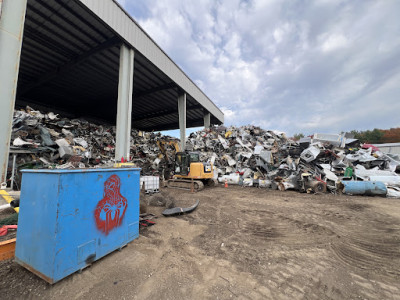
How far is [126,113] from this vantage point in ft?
30.5

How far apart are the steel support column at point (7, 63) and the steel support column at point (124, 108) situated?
13.4 feet

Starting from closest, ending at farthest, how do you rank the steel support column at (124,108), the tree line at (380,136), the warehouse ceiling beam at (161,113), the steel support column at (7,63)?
the steel support column at (7,63), the steel support column at (124,108), the warehouse ceiling beam at (161,113), the tree line at (380,136)

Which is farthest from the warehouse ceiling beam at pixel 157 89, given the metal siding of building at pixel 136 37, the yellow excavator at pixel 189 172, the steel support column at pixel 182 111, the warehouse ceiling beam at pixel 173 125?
the warehouse ceiling beam at pixel 173 125

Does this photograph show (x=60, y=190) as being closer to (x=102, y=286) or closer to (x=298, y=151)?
(x=102, y=286)

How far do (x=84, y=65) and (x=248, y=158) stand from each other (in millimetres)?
13468

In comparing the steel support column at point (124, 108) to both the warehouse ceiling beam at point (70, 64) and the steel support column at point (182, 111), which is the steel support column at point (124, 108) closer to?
the warehouse ceiling beam at point (70, 64)

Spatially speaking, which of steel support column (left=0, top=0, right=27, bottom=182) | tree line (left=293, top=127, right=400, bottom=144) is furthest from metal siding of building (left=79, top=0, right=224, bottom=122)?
tree line (left=293, top=127, right=400, bottom=144)

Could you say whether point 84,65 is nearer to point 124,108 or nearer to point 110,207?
point 124,108

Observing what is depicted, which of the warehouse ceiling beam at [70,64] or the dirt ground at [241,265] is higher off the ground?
the warehouse ceiling beam at [70,64]

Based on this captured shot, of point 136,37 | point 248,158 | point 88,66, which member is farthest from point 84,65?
point 248,158

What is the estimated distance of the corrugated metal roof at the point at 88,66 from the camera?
817 centimetres

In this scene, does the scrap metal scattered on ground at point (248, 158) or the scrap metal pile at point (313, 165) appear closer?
the scrap metal scattered on ground at point (248, 158)

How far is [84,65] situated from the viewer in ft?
38.8

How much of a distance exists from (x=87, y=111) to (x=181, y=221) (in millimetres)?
22212
